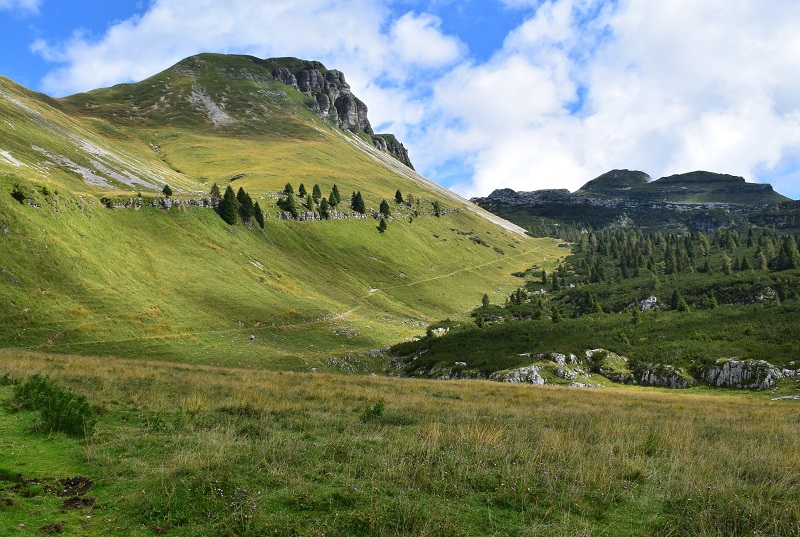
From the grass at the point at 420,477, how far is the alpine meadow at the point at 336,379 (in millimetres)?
60

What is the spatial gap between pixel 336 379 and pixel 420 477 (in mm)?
25368

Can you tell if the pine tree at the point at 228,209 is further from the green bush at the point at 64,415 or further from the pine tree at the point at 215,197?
the green bush at the point at 64,415

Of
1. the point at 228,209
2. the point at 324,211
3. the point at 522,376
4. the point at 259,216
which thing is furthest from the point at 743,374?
the point at 324,211

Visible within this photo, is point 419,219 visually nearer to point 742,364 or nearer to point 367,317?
point 367,317

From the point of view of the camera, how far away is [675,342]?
183 ft

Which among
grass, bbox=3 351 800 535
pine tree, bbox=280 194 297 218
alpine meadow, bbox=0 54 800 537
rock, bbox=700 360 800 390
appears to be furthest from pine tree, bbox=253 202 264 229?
grass, bbox=3 351 800 535

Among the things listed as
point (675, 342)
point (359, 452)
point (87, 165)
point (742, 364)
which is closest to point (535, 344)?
point (675, 342)

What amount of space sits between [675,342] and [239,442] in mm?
60203

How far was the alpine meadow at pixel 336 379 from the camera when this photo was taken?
775cm

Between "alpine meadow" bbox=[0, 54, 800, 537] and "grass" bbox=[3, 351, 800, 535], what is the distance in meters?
0.06

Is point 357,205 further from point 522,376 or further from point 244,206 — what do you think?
point 522,376

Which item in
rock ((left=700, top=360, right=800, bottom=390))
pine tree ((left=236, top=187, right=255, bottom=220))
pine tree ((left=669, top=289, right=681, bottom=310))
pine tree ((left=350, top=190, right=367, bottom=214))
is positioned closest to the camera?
rock ((left=700, top=360, right=800, bottom=390))

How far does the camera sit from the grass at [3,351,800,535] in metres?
7.13

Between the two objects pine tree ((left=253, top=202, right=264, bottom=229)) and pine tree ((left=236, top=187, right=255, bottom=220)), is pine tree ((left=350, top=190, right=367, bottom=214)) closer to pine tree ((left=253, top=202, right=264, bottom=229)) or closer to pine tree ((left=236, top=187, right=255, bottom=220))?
pine tree ((left=253, top=202, right=264, bottom=229))
